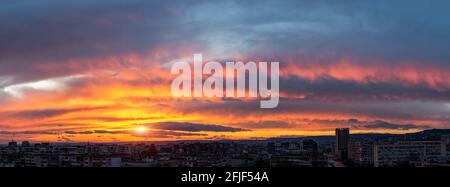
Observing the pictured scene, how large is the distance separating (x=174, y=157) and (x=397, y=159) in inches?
161

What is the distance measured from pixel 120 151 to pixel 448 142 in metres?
7.02

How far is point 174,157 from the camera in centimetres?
934
